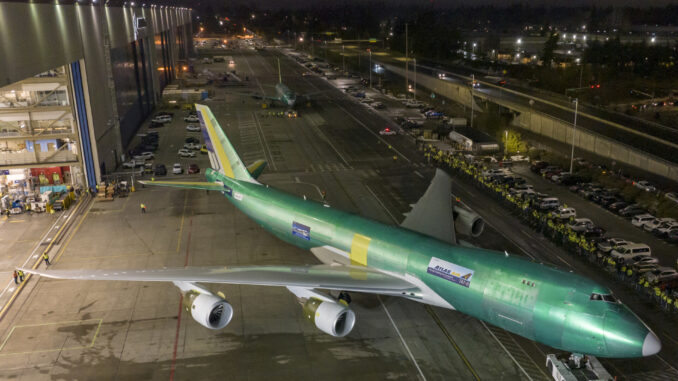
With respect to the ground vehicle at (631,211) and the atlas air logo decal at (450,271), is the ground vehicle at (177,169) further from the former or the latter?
the ground vehicle at (631,211)

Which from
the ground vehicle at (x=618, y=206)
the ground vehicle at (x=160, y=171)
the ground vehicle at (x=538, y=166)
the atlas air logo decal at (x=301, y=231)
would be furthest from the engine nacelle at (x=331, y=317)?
the ground vehicle at (x=538, y=166)

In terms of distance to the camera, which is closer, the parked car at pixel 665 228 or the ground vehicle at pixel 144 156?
the parked car at pixel 665 228

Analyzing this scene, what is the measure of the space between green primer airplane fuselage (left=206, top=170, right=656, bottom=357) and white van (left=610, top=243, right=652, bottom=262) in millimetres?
20109

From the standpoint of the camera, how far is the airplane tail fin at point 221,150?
146ft

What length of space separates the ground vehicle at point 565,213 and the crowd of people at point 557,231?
526mm

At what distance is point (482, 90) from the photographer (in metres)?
118

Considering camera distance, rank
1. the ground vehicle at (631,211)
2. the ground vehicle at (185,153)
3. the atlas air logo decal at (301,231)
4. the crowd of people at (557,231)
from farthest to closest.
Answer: the ground vehicle at (185,153) → the ground vehicle at (631,211) → the atlas air logo decal at (301,231) → the crowd of people at (557,231)

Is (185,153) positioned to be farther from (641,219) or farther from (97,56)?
(641,219)

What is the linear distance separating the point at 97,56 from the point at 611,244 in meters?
65.1

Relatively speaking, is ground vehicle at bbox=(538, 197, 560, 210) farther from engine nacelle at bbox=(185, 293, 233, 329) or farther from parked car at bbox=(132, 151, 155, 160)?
parked car at bbox=(132, 151, 155, 160)

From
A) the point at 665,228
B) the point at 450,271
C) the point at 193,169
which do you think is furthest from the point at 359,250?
the point at 193,169

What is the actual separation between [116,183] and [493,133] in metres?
66.4

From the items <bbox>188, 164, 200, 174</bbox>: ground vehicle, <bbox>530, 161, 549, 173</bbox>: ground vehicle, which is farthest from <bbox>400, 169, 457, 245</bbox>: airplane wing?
<bbox>188, 164, 200, 174</bbox>: ground vehicle

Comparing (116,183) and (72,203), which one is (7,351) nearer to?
(72,203)
